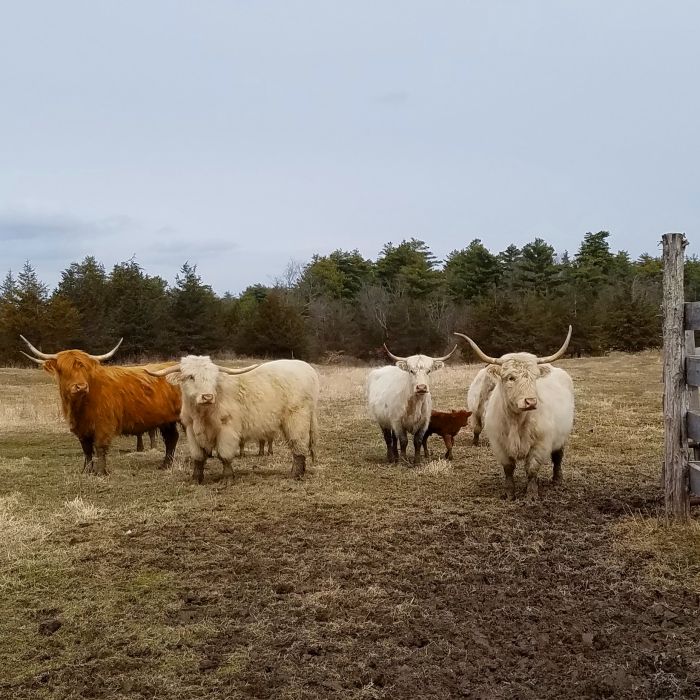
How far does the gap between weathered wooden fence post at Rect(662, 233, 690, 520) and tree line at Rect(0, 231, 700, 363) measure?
2810cm

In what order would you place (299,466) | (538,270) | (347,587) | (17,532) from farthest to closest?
(538,270), (299,466), (17,532), (347,587)

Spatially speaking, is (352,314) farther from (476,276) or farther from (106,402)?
(106,402)

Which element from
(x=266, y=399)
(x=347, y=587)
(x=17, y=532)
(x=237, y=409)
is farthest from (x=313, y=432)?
(x=347, y=587)

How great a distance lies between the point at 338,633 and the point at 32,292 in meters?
30.5

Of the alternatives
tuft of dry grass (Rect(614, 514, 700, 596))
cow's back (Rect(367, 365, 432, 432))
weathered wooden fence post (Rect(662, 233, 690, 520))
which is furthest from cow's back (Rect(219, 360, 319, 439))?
weathered wooden fence post (Rect(662, 233, 690, 520))

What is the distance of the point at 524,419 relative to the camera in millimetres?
6840

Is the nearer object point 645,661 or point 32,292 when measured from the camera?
point 645,661

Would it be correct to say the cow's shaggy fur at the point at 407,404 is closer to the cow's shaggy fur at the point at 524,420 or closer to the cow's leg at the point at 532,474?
the cow's shaggy fur at the point at 524,420

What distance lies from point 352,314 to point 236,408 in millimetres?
38246

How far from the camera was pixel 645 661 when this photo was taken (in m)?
3.40

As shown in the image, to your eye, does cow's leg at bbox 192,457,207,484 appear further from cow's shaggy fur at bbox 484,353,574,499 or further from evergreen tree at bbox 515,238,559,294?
evergreen tree at bbox 515,238,559,294

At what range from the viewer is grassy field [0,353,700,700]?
3326mm

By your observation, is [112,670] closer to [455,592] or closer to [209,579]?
[209,579]

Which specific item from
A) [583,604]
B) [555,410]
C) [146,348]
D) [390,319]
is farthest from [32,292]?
[583,604]
